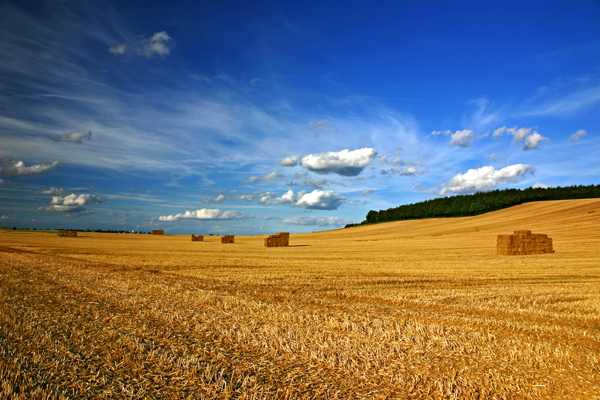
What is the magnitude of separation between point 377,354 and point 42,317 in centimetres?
472

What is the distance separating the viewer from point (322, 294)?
8414 mm

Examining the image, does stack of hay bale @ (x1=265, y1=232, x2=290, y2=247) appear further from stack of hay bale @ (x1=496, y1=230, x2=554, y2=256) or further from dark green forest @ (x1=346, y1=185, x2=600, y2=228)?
dark green forest @ (x1=346, y1=185, x2=600, y2=228)

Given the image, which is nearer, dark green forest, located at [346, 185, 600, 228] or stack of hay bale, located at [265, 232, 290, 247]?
stack of hay bale, located at [265, 232, 290, 247]

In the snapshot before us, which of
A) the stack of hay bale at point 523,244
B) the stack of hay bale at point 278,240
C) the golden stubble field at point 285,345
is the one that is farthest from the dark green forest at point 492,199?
the golden stubble field at point 285,345

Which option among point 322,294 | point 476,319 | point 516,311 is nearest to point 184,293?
point 322,294

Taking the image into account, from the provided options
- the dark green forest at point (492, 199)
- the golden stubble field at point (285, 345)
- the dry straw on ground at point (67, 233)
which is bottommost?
the golden stubble field at point (285, 345)

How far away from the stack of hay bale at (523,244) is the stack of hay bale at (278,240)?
23.6m

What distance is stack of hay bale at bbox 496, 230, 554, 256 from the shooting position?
2612 centimetres

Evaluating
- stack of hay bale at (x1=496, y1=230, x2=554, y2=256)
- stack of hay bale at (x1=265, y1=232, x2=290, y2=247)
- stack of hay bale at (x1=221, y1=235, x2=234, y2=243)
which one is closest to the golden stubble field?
stack of hay bale at (x1=496, y1=230, x2=554, y2=256)

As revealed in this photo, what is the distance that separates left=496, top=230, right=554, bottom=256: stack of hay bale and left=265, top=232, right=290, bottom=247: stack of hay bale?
77.5 feet

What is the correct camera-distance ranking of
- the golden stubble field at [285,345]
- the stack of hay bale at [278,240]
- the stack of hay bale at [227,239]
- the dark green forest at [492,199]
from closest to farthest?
the golden stubble field at [285,345] → the stack of hay bale at [278,240] → the stack of hay bale at [227,239] → the dark green forest at [492,199]

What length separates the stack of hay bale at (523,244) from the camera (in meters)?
26.1

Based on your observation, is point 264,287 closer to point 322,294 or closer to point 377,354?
point 322,294

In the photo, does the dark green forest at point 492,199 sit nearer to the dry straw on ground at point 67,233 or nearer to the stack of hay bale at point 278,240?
the stack of hay bale at point 278,240
